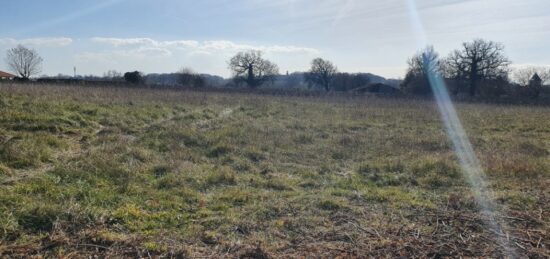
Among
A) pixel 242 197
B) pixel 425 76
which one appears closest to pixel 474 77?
pixel 425 76

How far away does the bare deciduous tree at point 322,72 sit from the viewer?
97.9 metres

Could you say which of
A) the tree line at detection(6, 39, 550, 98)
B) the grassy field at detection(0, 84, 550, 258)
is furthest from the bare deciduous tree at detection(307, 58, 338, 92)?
the grassy field at detection(0, 84, 550, 258)

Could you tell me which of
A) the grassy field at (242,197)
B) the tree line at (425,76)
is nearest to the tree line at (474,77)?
the tree line at (425,76)

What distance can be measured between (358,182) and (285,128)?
8.61 meters

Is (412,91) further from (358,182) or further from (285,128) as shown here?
(358,182)

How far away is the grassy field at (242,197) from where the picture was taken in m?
4.59

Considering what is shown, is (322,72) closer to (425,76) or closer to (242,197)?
(425,76)

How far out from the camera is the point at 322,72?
323 feet

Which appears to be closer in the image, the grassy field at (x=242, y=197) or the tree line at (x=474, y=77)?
the grassy field at (x=242, y=197)

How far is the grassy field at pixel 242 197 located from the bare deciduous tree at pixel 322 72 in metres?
86.5

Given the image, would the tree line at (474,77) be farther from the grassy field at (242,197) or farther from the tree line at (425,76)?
→ the grassy field at (242,197)

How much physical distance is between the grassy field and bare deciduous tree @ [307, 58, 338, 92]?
284ft

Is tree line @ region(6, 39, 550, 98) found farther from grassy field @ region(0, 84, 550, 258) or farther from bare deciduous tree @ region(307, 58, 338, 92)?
grassy field @ region(0, 84, 550, 258)

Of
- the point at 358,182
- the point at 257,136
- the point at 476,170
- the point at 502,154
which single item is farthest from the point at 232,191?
the point at 502,154
